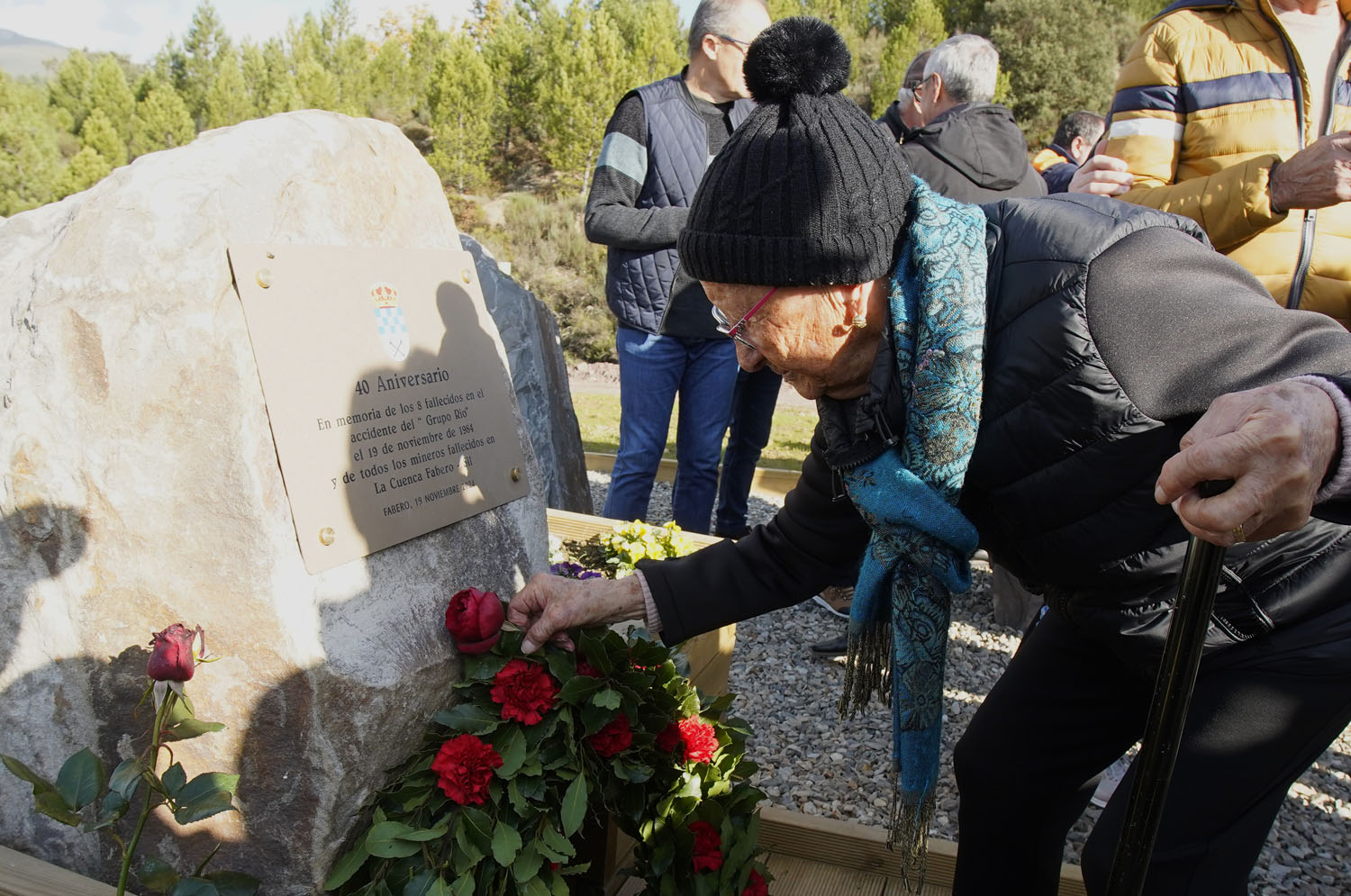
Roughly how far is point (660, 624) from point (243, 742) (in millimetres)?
804

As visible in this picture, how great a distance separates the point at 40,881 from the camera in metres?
1.45

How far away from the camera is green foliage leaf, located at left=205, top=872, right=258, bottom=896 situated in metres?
1.38

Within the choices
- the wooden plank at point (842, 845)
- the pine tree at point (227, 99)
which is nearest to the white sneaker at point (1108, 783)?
the wooden plank at point (842, 845)

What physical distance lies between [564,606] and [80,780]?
81 cm

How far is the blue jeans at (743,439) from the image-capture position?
428 cm

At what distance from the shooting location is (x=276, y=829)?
4.95ft

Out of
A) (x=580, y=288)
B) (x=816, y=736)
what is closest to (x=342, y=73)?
(x=580, y=288)

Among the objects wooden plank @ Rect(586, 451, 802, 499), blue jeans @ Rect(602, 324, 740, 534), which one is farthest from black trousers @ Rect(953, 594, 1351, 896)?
wooden plank @ Rect(586, 451, 802, 499)

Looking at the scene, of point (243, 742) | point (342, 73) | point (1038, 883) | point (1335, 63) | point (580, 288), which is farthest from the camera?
point (342, 73)

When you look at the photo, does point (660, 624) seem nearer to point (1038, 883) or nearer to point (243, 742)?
point (243, 742)

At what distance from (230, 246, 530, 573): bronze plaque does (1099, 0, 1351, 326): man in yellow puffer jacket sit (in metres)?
1.87

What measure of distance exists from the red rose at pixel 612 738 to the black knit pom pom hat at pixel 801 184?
84 cm

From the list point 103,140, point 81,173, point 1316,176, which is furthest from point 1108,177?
point 103,140

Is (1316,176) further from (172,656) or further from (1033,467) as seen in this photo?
(172,656)
